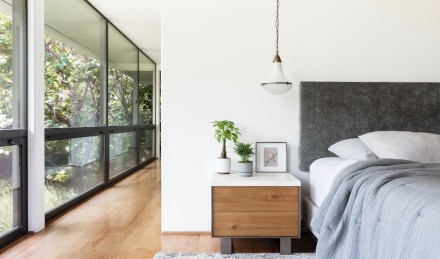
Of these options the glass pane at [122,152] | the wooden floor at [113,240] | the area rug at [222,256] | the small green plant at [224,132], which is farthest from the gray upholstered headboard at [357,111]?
the glass pane at [122,152]

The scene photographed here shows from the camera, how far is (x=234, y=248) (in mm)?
2246

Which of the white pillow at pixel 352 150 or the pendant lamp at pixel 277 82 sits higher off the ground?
the pendant lamp at pixel 277 82

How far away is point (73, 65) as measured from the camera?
3.39 m

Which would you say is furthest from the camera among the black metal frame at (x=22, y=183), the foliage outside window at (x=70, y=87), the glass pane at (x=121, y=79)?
the glass pane at (x=121, y=79)

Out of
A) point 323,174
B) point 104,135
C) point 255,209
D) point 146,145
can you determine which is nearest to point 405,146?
point 323,174

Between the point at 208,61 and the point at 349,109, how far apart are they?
1.21 meters

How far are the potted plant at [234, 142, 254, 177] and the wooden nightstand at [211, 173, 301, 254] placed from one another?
0.17m

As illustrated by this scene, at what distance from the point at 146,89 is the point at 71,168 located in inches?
144

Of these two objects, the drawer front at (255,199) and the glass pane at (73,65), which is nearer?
the drawer front at (255,199)

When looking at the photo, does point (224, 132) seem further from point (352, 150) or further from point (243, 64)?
point (352, 150)

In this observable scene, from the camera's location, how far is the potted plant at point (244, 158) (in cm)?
225

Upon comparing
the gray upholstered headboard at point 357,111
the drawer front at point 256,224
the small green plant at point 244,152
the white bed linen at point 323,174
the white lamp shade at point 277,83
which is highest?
the white lamp shade at point 277,83

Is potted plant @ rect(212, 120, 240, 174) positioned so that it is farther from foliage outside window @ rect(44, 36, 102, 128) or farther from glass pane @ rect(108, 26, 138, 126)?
glass pane @ rect(108, 26, 138, 126)

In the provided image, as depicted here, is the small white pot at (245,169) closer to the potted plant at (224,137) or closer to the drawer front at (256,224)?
the potted plant at (224,137)
